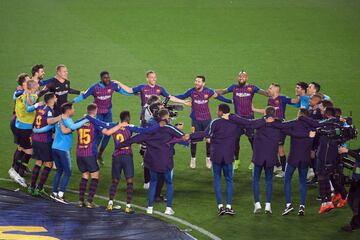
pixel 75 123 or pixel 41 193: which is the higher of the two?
pixel 75 123

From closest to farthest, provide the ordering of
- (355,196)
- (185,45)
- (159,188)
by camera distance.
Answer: (355,196)
(159,188)
(185,45)

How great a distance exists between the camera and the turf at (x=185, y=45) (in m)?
23.6

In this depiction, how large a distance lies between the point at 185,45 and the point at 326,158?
14489 millimetres

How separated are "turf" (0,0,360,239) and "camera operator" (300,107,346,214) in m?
1.97

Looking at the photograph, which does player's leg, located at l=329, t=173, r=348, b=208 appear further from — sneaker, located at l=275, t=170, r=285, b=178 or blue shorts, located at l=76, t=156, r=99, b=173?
blue shorts, located at l=76, t=156, r=99, b=173

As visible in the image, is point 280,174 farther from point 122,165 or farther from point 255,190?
point 122,165

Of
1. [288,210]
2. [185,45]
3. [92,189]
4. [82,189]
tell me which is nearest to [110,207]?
[92,189]

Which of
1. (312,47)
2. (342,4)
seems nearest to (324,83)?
(312,47)

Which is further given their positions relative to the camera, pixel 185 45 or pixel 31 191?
pixel 185 45

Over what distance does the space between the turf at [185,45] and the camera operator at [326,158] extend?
197cm

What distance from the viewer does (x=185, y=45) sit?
28938 mm

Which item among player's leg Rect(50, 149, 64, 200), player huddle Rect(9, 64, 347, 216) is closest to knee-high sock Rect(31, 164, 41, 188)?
player huddle Rect(9, 64, 347, 216)

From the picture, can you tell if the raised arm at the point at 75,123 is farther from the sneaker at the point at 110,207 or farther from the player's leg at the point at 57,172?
the sneaker at the point at 110,207

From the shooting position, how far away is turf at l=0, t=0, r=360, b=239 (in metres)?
23.6
